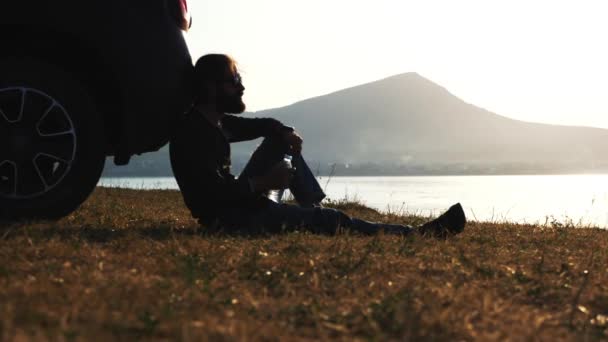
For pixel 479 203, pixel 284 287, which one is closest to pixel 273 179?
pixel 284 287

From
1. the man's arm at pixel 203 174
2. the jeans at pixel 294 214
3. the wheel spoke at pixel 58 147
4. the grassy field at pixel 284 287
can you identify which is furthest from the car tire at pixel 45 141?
the jeans at pixel 294 214

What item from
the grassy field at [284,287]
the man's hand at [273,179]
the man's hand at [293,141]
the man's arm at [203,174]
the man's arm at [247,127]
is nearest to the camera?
the grassy field at [284,287]

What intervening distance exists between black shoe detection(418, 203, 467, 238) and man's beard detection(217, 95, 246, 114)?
6.93 ft

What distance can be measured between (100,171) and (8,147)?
0.80 m

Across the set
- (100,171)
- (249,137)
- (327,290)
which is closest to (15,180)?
(100,171)

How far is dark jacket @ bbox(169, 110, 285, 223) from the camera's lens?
5812mm

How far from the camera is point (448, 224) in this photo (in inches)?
252

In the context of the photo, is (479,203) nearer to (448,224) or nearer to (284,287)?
(448,224)

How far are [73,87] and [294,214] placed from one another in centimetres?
231

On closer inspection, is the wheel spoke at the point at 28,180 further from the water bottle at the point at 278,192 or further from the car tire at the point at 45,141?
the water bottle at the point at 278,192

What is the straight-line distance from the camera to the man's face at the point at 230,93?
19.6 feet

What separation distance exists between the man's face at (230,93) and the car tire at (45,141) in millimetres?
1104

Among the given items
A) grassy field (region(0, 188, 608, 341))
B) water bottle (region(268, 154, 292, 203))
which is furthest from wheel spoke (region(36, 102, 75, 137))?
water bottle (region(268, 154, 292, 203))

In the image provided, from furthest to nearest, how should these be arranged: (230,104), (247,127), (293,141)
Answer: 1. (247,127)
2. (293,141)
3. (230,104)
